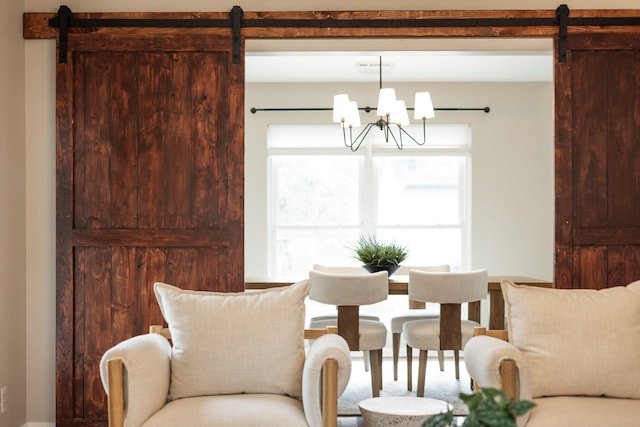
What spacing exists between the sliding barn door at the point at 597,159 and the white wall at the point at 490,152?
318 cm

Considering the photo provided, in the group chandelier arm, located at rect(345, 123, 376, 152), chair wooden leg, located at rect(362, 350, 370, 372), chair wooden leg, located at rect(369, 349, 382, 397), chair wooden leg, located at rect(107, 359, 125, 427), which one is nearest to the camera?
chair wooden leg, located at rect(107, 359, 125, 427)

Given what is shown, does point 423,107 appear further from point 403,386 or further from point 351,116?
point 403,386

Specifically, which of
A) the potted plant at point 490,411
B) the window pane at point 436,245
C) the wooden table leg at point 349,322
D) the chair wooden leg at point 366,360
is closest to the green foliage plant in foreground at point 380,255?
the wooden table leg at point 349,322

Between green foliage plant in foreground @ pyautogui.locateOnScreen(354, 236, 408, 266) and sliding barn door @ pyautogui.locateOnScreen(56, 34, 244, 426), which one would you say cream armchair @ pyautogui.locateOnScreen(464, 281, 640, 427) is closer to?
sliding barn door @ pyautogui.locateOnScreen(56, 34, 244, 426)

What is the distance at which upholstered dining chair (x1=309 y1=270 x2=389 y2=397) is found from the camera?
487 centimetres

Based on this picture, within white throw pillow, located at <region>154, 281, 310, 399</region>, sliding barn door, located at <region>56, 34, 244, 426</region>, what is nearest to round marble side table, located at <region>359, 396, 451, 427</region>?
white throw pillow, located at <region>154, 281, 310, 399</region>

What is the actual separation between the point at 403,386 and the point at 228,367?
2.98m

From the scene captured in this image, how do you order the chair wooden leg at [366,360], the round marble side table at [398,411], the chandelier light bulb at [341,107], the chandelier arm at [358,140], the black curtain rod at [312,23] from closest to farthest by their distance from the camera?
the round marble side table at [398,411] < the black curtain rod at [312,23] < the chandelier light bulb at [341,107] < the chair wooden leg at [366,360] < the chandelier arm at [358,140]

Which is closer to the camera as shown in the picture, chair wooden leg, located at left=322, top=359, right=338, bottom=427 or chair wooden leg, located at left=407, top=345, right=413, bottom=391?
chair wooden leg, located at left=322, top=359, right=338, bottom=427

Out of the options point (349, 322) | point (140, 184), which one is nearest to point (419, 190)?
point (349, 322)

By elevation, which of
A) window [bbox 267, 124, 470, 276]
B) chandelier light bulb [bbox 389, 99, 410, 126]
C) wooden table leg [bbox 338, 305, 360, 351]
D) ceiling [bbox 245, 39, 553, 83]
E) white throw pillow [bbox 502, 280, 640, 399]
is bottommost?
wooden table leg [bbox 338, 305, 360, 351]

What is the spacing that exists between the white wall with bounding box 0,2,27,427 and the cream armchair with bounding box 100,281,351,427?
1.05 meters

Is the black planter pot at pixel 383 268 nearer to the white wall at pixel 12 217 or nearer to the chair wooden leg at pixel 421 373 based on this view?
the chair wooden leg at pixel 421 373

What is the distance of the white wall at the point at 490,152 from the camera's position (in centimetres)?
729
